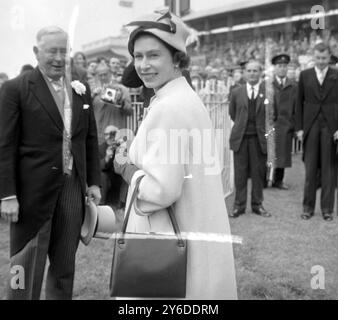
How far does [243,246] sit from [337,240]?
0.95 metres

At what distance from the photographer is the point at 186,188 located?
1760 mm

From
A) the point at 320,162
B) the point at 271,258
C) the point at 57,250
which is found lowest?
the point at 271,258

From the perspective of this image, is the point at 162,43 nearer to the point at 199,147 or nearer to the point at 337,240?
the point at 199,147

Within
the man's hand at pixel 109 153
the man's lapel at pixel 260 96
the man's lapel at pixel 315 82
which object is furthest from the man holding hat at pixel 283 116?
the man's hand at pixel 109 153

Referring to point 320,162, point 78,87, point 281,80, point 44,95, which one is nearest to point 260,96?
point 320,162

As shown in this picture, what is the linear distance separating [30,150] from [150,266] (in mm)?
1119

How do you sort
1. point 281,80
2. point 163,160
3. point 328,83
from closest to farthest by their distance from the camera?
point 163,160 < point 328,83 < point 281,80

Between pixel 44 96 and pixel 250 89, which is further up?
pixel 250 89

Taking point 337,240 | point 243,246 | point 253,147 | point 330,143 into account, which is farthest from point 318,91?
point 243,246

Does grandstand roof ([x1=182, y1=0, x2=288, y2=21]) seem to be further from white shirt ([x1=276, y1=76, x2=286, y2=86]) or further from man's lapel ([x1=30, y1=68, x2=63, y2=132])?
white shirt ([x1=276, y1=76, x2=286, y2=86])

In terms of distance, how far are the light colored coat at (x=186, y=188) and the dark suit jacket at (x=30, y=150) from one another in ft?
2.73

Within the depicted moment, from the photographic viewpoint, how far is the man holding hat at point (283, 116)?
7.09 meters

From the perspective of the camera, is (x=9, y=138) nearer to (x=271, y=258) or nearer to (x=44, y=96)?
(x=44, y=96)

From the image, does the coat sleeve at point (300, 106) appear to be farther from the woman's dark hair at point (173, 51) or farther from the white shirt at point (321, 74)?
the woman's dark hair at point (173, 51)
